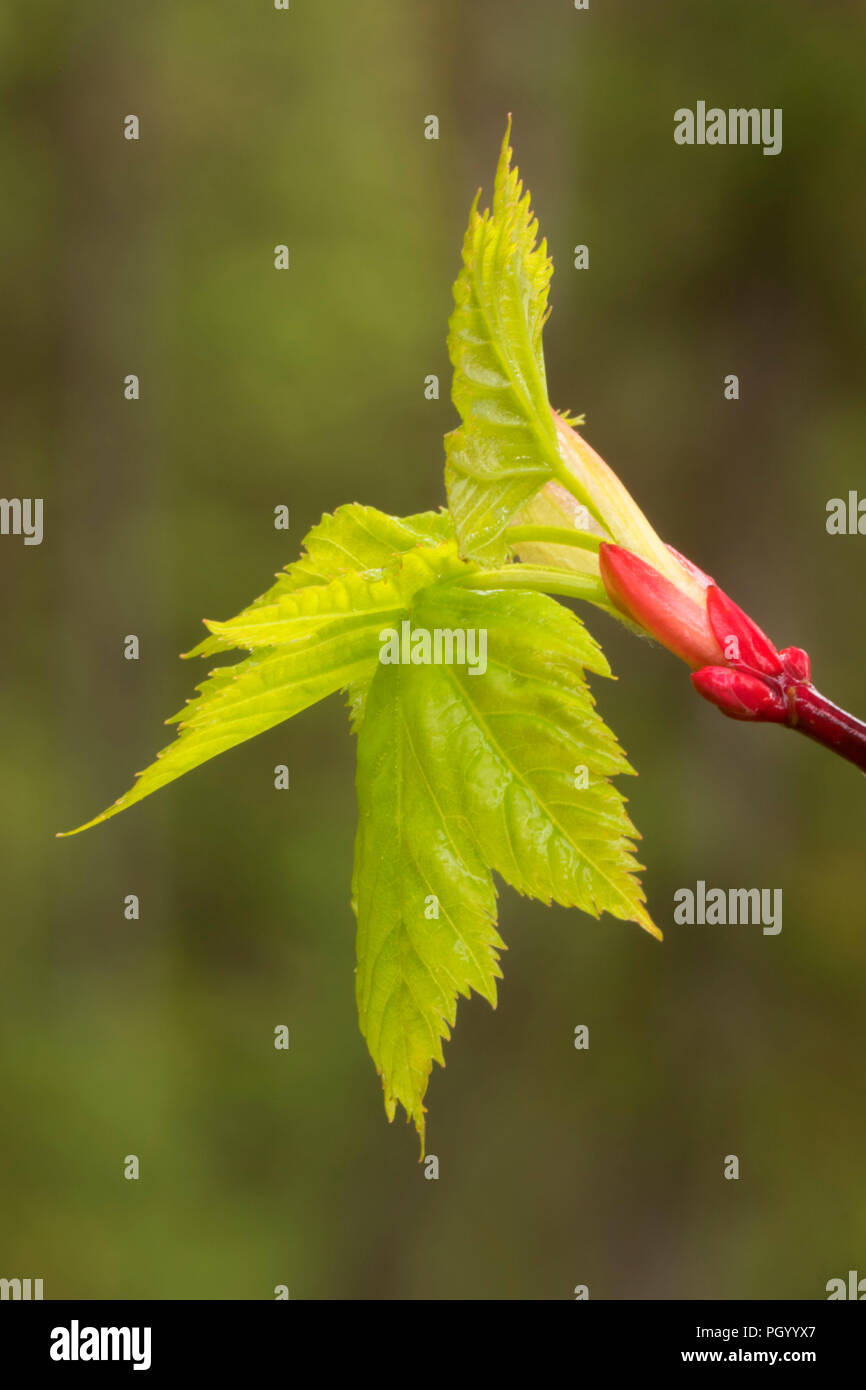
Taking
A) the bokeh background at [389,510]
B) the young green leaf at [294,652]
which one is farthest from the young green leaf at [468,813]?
the bokeh background at [389,510]

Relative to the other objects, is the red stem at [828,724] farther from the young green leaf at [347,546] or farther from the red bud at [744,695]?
the young green leaf at [347,546]

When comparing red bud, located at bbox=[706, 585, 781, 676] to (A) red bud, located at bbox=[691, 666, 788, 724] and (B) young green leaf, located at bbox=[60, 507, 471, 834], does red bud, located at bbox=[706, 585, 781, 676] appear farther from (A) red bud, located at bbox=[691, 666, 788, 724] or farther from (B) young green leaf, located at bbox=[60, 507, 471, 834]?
(B) young green leaf, located at bbox=[60, 507, 471, 834]

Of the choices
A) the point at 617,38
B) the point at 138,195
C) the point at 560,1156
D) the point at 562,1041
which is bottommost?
the point at 560,1156

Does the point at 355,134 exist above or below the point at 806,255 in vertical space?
above

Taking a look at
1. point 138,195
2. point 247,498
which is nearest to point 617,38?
point 138,195

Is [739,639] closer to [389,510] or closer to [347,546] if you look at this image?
[347,546]

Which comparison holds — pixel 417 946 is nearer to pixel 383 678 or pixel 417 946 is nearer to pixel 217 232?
pixel 383 678

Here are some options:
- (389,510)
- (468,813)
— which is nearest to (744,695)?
(468,813)
